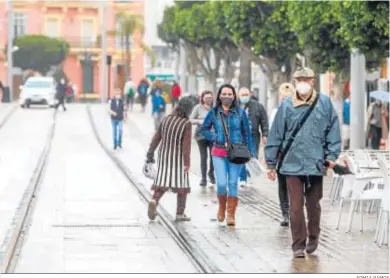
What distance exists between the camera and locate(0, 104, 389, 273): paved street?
45.7ft

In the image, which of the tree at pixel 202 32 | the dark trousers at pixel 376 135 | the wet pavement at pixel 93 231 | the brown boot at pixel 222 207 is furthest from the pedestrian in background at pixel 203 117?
the tree at pixel 202 32

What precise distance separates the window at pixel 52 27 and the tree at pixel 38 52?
336 centimetres

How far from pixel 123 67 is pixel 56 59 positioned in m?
5.12

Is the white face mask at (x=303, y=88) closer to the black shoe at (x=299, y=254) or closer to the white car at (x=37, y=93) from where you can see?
the black shoe at (x=299, y=254)

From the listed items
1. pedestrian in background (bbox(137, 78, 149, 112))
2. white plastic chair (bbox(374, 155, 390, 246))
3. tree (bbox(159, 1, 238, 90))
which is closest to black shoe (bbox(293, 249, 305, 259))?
white plastic chair (bbox(374, 155, 390, 246))

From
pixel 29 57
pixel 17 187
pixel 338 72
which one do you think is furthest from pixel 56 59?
pixel 17 187

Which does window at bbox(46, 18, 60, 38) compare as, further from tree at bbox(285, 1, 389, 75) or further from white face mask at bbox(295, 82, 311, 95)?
white face mask at bbox(295, 82, 311, 95)

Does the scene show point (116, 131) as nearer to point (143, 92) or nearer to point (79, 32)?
point (143, 92)

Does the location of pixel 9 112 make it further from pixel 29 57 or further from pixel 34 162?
pixel 29 57

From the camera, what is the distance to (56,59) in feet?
311

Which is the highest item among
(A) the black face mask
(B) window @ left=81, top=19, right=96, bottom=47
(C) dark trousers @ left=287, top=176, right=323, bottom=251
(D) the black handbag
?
(B) window @ left=81, top=19, right=96, bottom=47

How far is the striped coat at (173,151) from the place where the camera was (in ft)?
57.5

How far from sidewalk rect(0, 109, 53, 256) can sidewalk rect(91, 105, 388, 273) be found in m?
2.43

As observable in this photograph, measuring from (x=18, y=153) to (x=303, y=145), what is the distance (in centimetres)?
Answer: 2089
